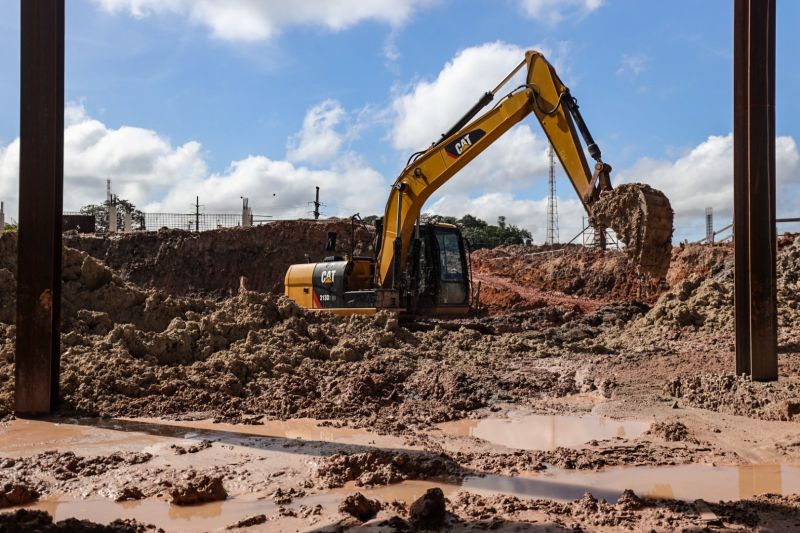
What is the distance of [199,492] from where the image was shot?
4.46m

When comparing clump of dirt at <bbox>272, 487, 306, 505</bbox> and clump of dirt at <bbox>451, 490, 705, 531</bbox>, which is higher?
clump of dirt at <bbox>451, 490, 705, 531</bbox>

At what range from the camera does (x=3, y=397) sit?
7.20 m

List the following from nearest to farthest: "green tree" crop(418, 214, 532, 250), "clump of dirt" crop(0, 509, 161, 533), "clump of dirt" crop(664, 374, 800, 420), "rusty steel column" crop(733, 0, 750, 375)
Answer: "clump of dirt" crop(0, 509, 161, 533) < "clump of dirt" crop(664, 374, 800, 420) < "rusty steel column" crop(733, 0, 750, 375) < "green tree" crop(418, 214, 532, 250)

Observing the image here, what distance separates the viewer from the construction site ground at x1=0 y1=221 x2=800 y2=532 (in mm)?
4191

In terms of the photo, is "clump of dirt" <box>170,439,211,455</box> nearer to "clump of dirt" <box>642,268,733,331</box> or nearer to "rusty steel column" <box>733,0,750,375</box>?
"rusty steel column" <box>733,0,750,375</box>

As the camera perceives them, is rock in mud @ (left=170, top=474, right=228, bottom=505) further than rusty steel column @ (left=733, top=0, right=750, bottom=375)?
No

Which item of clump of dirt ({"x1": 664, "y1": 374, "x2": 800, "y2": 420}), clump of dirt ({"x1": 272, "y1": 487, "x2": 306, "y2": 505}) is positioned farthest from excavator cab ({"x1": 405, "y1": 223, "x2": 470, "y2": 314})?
clump of dirt ({"x1": 272, "y1": 487, "x2": 306, "y2": 505})

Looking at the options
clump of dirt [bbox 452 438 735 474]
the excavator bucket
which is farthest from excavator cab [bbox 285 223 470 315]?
clump of dirt [bbox 452 438 735 474]

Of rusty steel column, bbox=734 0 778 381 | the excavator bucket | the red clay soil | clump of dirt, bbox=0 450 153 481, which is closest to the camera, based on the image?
clump of dirt, bbox=0 450 153 481

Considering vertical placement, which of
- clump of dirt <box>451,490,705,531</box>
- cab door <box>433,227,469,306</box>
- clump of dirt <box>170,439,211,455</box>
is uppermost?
cab door <box>433,227,469,306</box>

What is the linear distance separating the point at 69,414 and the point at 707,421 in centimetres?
667

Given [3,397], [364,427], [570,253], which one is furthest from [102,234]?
[364,427]

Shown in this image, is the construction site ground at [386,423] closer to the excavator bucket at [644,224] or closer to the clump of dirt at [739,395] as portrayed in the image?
the clump of dirt at [739,395]

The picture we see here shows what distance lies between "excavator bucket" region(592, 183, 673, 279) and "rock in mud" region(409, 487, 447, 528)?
6788mm
